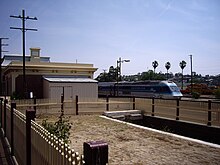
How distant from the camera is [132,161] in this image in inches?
284

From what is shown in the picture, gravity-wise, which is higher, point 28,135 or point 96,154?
point 96,154

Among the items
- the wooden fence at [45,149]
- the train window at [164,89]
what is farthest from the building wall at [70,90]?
the wooden fence at [45,149]

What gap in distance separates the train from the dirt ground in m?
24.6

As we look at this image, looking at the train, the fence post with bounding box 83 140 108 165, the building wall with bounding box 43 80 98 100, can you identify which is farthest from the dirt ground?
the train

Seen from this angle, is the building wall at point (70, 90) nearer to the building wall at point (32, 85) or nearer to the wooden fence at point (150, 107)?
the building wall at point (32, 85)

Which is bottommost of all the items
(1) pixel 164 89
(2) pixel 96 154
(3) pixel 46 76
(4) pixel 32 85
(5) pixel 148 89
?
(5) pixel 148 89

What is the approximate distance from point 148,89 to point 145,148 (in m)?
31.6

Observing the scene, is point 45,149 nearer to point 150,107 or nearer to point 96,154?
point 96,154

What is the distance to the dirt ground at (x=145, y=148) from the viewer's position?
731 cm

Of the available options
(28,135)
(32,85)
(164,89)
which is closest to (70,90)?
(32,85)

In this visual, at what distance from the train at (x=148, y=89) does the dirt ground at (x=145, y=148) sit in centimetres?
2457

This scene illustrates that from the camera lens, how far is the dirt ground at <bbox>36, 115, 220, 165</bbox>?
24.0 ft

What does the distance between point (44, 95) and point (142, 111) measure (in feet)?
51.3

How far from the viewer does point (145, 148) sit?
8820mm
